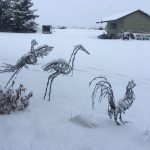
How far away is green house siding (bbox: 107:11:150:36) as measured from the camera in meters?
37.8

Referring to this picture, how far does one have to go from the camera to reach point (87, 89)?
665 cm

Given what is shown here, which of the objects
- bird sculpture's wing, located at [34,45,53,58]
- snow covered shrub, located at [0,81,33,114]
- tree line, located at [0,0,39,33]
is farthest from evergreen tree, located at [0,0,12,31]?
snow covered shrub, located at [0,81,33,114]

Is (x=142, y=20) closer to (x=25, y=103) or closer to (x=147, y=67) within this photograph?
(x=147, y=67)

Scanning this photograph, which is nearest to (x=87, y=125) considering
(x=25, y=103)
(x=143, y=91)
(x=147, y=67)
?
(x=25, y=103)

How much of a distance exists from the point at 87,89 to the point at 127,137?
101 inches

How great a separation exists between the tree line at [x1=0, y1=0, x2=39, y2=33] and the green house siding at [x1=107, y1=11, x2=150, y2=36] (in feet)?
28.8

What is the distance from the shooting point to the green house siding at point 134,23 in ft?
124

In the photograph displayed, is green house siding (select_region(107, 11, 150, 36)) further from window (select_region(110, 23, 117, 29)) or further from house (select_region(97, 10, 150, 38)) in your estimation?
window (select_region(110, 23, 117, 29))

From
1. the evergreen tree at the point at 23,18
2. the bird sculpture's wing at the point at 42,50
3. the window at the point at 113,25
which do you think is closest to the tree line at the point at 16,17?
the evergreen tree at the point at 23,18

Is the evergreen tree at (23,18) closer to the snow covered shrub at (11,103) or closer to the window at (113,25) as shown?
the window at (113,25)

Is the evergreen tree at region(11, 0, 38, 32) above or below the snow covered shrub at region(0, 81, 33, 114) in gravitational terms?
above

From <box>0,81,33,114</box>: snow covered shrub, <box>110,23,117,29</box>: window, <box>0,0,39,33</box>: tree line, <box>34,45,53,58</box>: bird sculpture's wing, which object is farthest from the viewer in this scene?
<box>110,23,117,29</box>: window

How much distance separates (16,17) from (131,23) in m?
12.3

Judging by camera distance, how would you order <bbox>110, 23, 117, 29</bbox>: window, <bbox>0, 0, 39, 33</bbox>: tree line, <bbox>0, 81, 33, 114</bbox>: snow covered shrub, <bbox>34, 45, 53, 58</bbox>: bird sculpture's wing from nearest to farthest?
<bbox>0, 81, 33, 114</bbox>: snow covered shrub < <bbox>34, 45, 53, 58</bbox>: bird sculpture's wing < <bbox>0, 0, 39, 33</bbox>: tree line < <bbox>110, 23, 117, 29</bbox>: window
